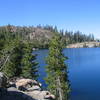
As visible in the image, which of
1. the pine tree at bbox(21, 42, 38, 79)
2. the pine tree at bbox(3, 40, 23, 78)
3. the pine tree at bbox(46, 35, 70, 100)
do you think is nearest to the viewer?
the pine tree at bbox(46, 35, 70, 100)

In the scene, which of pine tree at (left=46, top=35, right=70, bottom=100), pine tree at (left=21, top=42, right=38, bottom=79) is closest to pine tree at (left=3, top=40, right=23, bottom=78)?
pine tree at (left=21, top=42, right=38, bottom=79)

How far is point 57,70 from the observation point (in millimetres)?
43344

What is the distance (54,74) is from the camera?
146ft

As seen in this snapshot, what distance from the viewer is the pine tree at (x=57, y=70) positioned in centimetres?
4312

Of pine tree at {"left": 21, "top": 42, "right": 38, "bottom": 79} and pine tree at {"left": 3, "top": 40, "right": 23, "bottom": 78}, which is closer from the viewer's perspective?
pine tree at {"left": 3, "top": 40, "right": 23, "bottom": 78}

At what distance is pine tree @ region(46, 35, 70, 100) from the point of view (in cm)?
4312

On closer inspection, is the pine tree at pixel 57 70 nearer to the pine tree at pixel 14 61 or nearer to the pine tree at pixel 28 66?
the pine tree at pixel 28 66

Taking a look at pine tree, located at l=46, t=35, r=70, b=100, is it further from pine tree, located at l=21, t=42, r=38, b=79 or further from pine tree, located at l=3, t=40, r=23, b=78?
pine tree, located at l=3, t=40, r=23, b=78

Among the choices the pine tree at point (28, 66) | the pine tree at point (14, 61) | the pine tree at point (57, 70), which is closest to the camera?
the pine tree at point (57, 70)

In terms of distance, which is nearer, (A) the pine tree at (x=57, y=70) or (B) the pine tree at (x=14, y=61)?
(A) the pine tree at (x=57, y=70)

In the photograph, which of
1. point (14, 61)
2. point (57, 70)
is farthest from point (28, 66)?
point (57, 70)

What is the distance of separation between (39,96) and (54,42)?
15.2 meters

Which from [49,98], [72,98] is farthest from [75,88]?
[49,98]

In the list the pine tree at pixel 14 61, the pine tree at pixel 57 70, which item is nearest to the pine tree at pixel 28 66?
the pine tree at pixel 14 61
